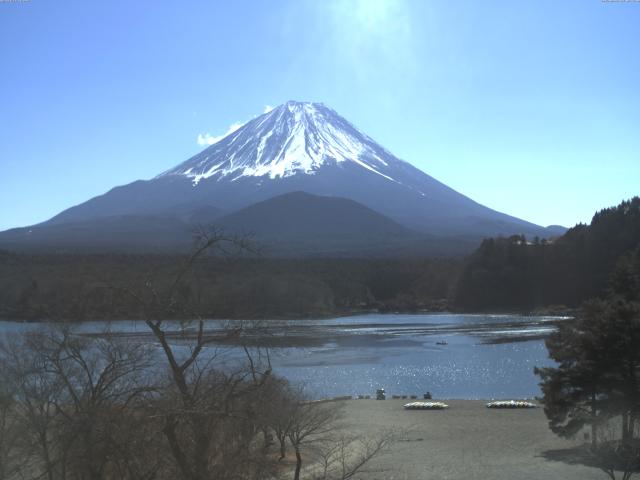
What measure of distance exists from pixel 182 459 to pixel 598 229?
67996mm

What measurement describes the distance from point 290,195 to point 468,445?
347ft

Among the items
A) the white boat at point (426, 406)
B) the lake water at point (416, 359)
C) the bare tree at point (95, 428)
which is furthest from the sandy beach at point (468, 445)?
the bare tree at point (95, 428)

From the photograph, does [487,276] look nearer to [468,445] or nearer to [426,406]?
[426,406]

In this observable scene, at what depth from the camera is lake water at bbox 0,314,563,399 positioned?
85.5 feet

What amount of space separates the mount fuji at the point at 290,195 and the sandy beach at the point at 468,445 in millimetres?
78857

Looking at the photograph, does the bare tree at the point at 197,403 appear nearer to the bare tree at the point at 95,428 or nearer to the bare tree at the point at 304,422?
the bare tree at the point at 95,428

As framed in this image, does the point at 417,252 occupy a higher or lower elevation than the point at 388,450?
higher

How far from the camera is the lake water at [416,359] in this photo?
85.5 ft

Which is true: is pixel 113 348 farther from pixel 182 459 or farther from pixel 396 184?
pixel 396 184

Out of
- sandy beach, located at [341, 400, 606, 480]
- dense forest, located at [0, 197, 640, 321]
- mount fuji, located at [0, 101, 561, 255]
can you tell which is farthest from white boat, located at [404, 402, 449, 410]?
mount fuji, located at [0, 101, 561, 255]

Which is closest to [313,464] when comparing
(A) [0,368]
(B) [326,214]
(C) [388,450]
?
(C) [388,450]

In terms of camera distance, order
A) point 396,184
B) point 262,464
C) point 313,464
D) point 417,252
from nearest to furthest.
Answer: point 262,464 < point 313,464 < point 417,252 < point 396,184

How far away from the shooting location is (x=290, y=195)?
121188mm

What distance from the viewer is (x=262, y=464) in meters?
5.56
